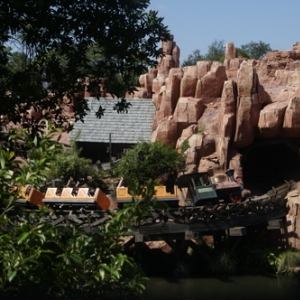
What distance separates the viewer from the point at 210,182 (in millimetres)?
21328

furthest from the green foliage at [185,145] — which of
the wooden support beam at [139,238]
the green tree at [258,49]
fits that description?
the green tree at [258,49]

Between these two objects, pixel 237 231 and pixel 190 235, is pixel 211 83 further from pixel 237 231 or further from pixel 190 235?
pixel 190 235

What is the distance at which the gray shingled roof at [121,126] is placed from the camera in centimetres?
3045

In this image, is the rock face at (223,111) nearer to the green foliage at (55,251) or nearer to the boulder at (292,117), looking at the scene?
the boulder at (292,117)

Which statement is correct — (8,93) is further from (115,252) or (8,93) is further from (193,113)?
(193,113)

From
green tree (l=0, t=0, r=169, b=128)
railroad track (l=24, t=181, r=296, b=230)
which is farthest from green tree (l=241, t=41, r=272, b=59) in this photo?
green tree (l=0, t=0, r=169, b=128)

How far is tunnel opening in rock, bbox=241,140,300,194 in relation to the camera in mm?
27422

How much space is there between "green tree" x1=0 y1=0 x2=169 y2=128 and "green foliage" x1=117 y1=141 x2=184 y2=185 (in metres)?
14.4

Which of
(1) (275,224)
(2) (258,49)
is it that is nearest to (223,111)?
(1) (275,224)

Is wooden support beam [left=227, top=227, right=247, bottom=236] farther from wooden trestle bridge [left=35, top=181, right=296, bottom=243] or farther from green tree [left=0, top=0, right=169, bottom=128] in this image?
green tree [left=0, top=0, right=169, bottom=128]

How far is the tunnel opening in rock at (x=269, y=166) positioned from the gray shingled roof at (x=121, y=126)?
4.92 m

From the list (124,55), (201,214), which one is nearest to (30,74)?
(124,55)

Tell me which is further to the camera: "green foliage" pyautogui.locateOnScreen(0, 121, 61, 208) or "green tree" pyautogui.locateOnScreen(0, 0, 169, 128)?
"green tree" pyautogui.locateOnScreen(0, 0, 169, 128)

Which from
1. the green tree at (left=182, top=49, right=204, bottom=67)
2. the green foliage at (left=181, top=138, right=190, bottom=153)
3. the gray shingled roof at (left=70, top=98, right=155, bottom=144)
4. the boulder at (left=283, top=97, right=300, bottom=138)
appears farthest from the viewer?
the green tree at (left=182, top=49, right=204, bottom=67)
